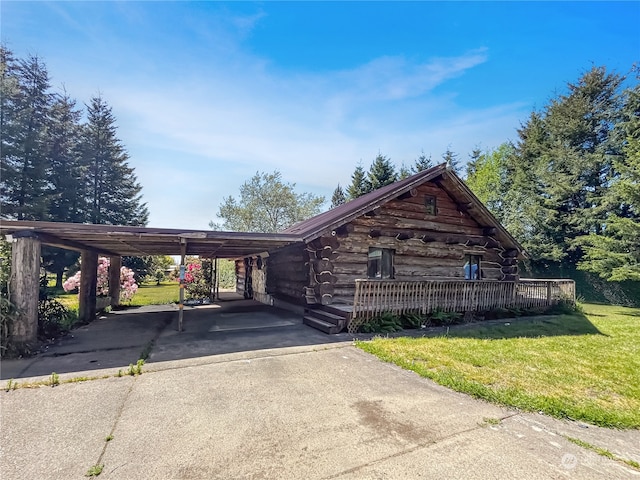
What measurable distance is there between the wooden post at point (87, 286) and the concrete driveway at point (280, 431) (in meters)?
6.48

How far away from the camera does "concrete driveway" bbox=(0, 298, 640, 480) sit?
291 centimetres

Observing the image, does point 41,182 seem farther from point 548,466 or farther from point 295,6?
point 548,466

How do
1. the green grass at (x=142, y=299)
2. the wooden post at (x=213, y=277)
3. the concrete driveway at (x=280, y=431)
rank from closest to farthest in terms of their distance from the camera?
1. the concrete driveway at (x=280, y=431)
2. the green grass at (x=142, y=299)
3. the wooden post at (x=213, y=277)

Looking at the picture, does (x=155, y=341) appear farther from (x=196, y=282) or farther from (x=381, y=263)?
(x=196, y=282)

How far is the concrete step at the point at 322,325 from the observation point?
8586 mm

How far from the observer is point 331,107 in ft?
Answer: 38.3

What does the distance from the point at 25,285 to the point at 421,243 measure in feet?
38.9

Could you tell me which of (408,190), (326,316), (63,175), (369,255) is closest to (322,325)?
(326,316)

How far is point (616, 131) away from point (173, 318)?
3401cm

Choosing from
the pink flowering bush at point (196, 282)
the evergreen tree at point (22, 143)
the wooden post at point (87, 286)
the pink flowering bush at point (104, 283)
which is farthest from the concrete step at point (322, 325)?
the evergreen tree at point (22, 143)

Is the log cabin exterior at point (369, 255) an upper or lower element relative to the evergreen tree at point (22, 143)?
lower

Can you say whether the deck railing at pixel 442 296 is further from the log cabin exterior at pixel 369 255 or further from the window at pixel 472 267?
the window at pixel 472 267

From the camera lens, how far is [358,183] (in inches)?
1468

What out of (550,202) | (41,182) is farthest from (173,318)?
(550,202)
